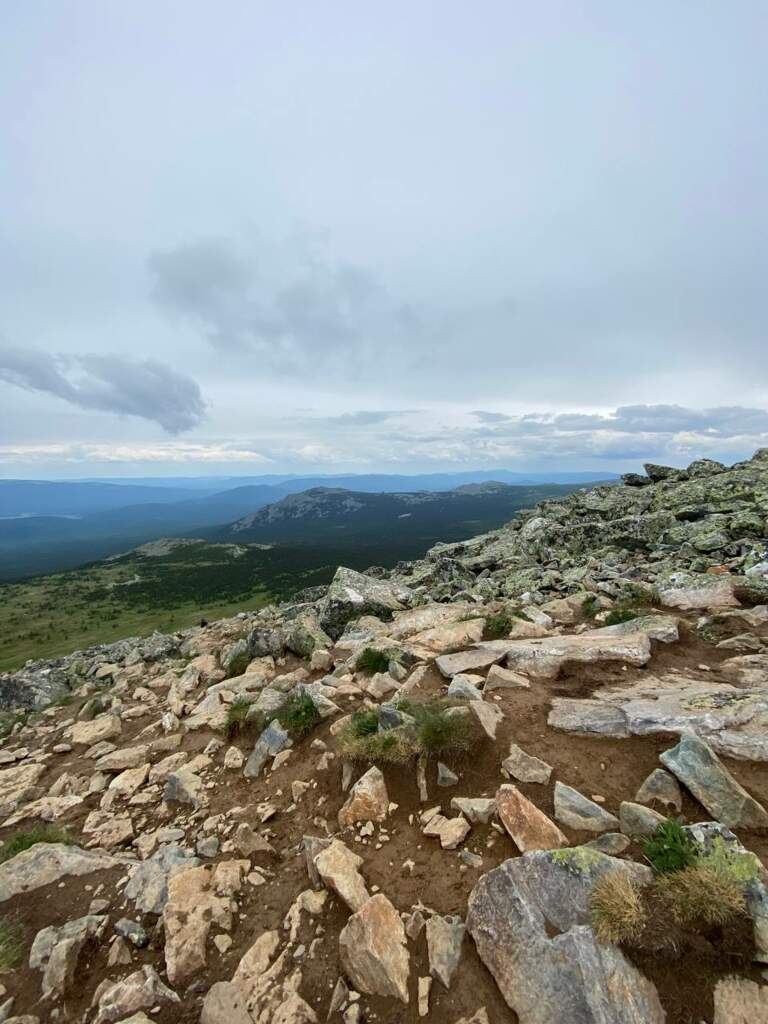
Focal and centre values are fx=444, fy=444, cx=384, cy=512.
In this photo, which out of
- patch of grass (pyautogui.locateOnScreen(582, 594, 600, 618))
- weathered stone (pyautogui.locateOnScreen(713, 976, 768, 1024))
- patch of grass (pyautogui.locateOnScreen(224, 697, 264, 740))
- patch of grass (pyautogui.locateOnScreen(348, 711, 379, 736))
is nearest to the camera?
weathered stone (pyautogui.locateOnScreen(713, 976, 768, 1024))

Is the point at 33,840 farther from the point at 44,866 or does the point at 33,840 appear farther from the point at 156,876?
the point at 156,876

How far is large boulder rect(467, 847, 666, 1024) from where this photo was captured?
3891 mm

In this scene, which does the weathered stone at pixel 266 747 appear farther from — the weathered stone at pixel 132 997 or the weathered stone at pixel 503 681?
the weathered stone at pixel 503 681

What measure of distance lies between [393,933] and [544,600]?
12.1m

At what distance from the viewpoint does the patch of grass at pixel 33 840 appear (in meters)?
7.13

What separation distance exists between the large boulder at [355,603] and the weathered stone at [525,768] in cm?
983

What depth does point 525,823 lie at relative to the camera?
568cm

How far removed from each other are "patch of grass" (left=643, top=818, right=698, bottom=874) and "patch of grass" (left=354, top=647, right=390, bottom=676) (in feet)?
21.7

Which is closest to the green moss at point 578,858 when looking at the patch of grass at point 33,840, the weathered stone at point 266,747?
the weathered stone at point 266,747

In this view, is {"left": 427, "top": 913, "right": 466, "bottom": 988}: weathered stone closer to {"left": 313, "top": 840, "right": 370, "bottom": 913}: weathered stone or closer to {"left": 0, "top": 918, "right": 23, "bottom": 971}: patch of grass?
{"left": 313, "top": 840, "right": 370, "bottom": 913}: weathered stone

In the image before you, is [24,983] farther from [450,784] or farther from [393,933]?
[450,784]

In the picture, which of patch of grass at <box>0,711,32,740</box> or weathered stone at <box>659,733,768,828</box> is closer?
weathered stone at <box>659,733,768,828</box>

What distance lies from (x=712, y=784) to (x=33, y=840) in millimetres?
10319

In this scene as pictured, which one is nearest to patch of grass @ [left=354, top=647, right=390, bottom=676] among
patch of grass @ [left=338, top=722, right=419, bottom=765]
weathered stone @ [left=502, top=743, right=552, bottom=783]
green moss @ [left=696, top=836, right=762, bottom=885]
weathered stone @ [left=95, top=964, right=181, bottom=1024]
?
patch of grass @ [left=338, top=722, right=419, bottom=765]
